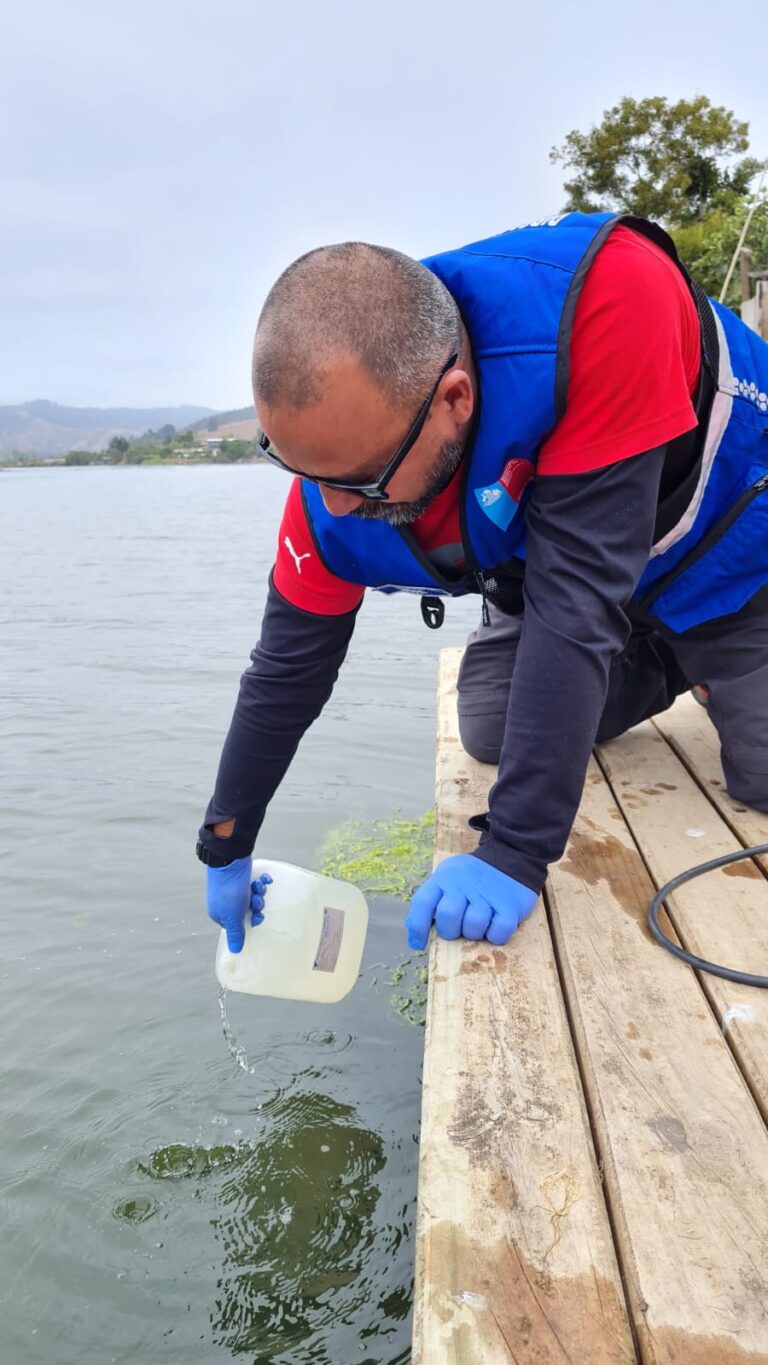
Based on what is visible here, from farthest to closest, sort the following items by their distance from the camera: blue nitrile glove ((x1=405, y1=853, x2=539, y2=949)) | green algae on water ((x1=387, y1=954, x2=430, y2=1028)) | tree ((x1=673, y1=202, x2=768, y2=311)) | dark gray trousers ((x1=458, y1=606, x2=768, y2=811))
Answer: tree ((x1=673, y1=202, x2=768, y2=311))
green algae on water ((x1=387, y1=954, x2=430, y2=1028))
dark gray trousers ((x1=458, y1=606, x2=768, y2=811))
blue nitrile glove ((x1=405, y1=853, x2=539, y2=949))

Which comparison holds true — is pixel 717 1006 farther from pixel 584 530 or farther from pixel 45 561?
pixel 45 561

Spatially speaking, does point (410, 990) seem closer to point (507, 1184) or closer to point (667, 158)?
point (507, 1184)

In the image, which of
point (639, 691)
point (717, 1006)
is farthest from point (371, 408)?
point (639, 691)

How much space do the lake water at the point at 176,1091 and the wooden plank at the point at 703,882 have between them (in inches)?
31.7

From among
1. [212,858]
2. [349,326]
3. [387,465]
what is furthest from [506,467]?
[212,858]

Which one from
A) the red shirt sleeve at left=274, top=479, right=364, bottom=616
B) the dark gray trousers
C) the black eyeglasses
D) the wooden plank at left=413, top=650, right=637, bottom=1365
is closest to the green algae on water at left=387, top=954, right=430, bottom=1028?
the dark gray trousers

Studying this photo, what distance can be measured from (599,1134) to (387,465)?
43.4 inches

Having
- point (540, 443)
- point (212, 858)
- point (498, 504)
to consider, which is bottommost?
point (212, 858)

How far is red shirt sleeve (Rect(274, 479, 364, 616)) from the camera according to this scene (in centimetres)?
226

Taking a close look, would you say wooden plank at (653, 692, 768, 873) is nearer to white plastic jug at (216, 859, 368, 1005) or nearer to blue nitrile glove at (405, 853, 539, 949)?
blue nitrile glove at (405, 853, 539, 949)

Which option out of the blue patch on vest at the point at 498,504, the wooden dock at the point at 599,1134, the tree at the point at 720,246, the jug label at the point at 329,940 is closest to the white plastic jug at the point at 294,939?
the jug label at the point at 329,940

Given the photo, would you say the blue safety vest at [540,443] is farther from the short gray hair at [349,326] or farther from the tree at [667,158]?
the tree at [667,158]

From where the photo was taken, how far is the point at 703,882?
7.41ft

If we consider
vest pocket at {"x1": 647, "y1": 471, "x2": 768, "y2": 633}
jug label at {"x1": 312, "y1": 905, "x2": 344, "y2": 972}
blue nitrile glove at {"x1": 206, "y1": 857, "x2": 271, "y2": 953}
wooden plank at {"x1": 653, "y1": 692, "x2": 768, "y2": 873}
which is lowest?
jug label at {"x1": 312, "y1": 905, "x2": 344, "y2": 972}
